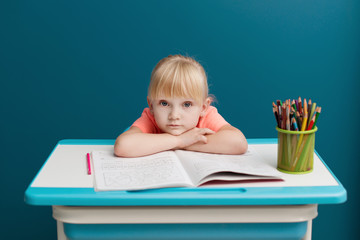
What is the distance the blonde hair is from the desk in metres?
0.32

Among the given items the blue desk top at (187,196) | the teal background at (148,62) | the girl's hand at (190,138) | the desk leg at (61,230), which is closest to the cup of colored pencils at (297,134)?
the blue desk top at (187,196)

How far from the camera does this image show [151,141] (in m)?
1.30

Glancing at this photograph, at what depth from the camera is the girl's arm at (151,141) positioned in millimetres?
1273

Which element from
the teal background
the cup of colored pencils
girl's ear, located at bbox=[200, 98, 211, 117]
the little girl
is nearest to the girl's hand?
the little girl

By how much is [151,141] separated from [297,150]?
1.25 feet

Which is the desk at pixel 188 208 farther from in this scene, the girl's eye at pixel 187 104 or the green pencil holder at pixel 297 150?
the girl's eye at pixel 187 104

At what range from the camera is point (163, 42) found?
7.23 ft

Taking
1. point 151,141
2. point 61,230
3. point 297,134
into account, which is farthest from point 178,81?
point 61,230

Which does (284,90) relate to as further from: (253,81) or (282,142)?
(282,142)

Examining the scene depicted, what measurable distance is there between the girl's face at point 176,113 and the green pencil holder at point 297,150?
0.26 metres

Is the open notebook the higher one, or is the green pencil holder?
the green pencil holder

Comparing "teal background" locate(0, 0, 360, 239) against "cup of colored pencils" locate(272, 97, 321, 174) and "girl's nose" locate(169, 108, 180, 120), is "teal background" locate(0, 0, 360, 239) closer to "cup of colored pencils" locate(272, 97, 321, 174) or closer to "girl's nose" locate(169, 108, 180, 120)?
"girl's nose" locate(169, 108, 180, 120)

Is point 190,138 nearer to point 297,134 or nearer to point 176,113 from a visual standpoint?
point 176,113

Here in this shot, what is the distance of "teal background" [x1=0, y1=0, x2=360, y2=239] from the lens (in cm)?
219
